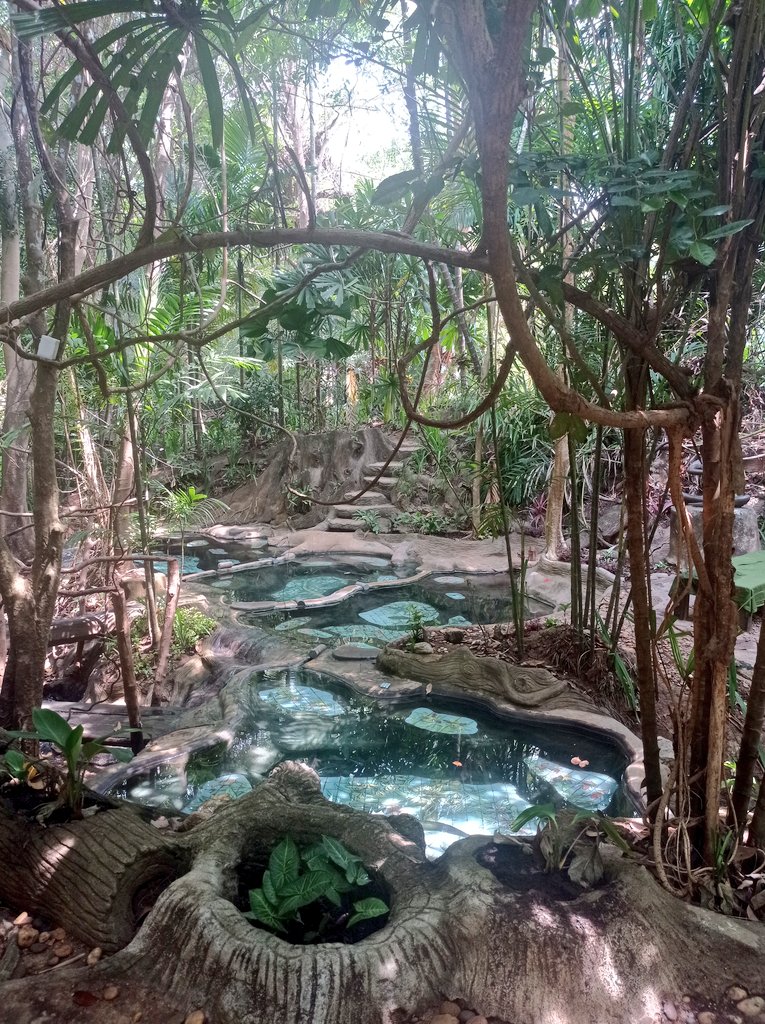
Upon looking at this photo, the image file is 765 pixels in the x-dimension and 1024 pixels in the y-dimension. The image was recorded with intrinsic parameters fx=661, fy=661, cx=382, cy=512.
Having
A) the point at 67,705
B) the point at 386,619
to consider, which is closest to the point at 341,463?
the point at 386,619

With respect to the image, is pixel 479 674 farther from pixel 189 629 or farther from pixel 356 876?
pixel 356 876

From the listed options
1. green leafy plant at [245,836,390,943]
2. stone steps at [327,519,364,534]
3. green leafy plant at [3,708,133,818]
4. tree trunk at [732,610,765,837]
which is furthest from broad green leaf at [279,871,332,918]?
stone steps at [327,519,364,534]

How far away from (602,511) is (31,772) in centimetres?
765

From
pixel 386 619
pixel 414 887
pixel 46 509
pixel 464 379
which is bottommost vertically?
pixel 386 619

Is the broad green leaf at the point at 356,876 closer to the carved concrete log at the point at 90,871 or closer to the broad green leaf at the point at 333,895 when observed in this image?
the broad green leaf at the point at 333,895

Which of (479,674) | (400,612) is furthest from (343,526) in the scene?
(479,674)

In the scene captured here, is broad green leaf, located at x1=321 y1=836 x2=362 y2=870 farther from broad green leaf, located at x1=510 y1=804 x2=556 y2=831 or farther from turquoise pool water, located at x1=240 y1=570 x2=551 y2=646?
turquoise pool water, located at x1=240 y1=570 x2=551 y2=646

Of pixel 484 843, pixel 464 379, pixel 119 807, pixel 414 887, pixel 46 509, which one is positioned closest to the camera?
pixel 414 887

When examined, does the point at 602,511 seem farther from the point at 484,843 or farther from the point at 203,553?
the point at 484,843

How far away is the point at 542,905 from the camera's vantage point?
1.65 m

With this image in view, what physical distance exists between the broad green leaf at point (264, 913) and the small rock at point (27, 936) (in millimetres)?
646

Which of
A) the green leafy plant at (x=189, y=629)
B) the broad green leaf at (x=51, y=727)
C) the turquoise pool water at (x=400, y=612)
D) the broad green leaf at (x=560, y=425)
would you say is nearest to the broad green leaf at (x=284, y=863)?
the broad green leaf at (x=51, y=727)

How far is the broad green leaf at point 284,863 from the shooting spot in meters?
1.76

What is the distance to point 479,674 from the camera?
4.22 m
